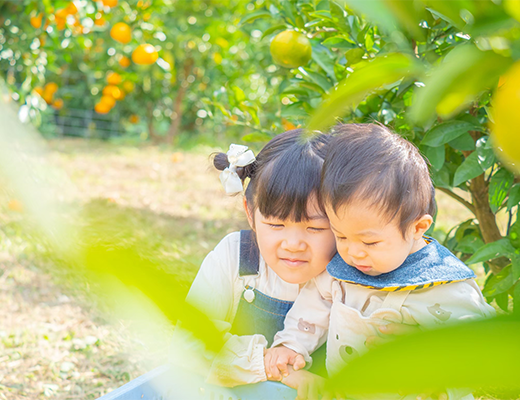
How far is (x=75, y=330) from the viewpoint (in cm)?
162

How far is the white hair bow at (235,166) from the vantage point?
1045 millimetres

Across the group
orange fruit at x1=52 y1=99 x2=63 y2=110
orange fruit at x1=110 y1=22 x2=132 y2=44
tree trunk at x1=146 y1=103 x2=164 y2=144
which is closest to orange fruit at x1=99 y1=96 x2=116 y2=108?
orange fruit at x1=52 y1=99 x2=63 y2=110

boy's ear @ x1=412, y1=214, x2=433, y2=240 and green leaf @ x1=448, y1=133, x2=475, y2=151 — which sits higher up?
green leaf @ x1=448, y1=133, x2=475, y2=151

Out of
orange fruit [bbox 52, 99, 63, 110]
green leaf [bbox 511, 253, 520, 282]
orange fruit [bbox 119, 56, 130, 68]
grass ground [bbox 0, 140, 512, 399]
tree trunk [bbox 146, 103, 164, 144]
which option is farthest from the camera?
tree trunk [bbox 146, 103, 164, 144]

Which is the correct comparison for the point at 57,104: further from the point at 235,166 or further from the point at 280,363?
the point at 280,363

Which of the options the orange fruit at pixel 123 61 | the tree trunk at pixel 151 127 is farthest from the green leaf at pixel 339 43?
the tree trunk at pixel 151 127

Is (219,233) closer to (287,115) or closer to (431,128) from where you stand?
(287,115)

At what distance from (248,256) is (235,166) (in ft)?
0.70

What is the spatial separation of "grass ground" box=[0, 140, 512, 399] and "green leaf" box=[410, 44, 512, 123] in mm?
78

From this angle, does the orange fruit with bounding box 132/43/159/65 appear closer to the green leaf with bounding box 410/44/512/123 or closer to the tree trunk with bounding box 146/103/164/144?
the tree trunk with bounding box 146/103/164/144

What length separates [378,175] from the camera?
80cm

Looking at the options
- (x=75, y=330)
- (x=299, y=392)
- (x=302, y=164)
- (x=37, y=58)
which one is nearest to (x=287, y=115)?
(x=302, y=164)

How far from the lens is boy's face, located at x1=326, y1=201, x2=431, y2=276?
0.81m

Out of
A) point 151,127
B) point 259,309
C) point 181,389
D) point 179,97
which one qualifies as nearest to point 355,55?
point 259,309
